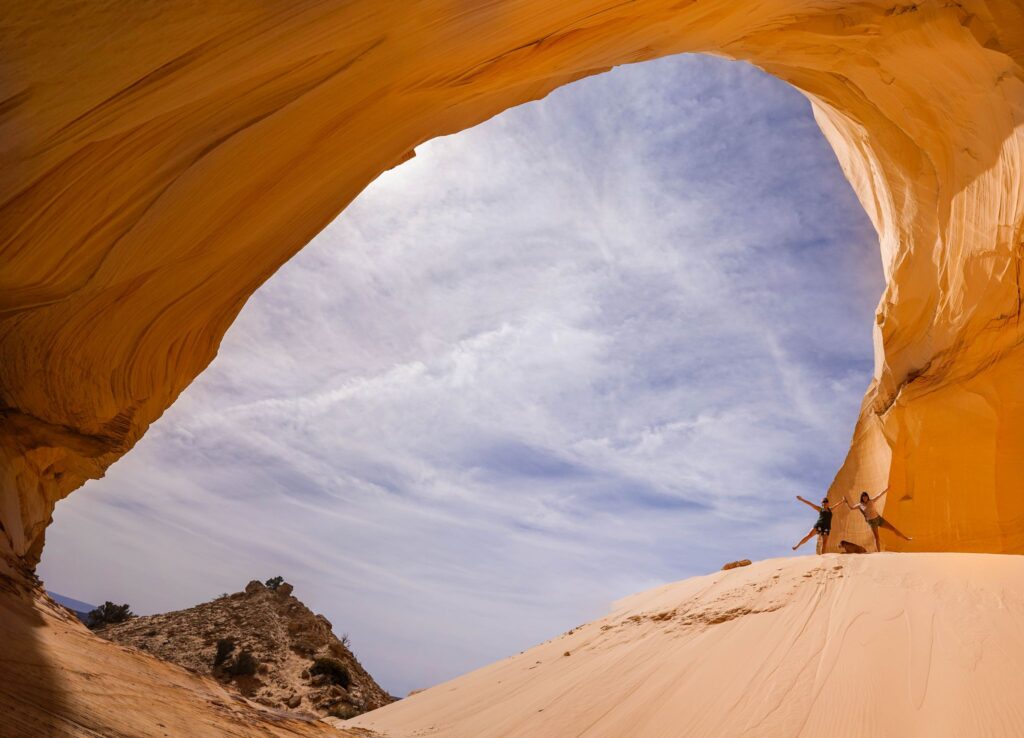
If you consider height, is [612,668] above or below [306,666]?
above

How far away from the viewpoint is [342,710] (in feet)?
43.5

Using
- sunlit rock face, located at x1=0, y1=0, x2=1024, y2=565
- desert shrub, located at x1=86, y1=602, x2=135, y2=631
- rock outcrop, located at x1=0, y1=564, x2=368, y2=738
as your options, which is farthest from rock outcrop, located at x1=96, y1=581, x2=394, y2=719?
rock outcrop, located at x1=0, y1=564, x2=368, y2=738

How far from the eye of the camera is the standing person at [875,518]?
11.0m

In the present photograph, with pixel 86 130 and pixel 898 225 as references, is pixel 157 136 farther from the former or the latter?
pixel 898 225

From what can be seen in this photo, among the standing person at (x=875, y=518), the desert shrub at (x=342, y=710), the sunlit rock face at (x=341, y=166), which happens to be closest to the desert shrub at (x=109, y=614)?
the desert shrub at (x=342, y=710)

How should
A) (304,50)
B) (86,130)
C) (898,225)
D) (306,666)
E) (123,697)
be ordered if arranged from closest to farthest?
(123,697), (86,130), (304,50), (898,225), (306,666)

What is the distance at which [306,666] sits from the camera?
15.7m

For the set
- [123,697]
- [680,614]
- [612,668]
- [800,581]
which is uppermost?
[800,581]

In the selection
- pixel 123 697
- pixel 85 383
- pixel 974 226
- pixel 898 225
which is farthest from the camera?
pixel 898 225

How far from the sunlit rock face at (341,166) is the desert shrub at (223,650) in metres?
9.55

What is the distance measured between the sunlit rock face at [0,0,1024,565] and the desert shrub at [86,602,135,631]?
64.2 feet

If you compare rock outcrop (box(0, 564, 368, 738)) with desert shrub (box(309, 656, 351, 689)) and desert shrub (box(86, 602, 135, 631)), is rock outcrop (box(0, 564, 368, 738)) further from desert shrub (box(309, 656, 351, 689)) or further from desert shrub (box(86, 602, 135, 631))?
desert shrub (box(86, 602, 135, 631))

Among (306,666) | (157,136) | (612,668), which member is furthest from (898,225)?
(306,666)

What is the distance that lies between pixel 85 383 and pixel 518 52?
20.2ft
